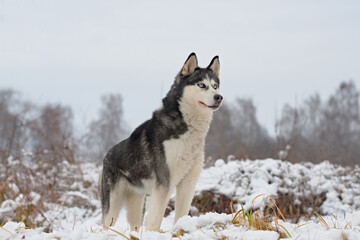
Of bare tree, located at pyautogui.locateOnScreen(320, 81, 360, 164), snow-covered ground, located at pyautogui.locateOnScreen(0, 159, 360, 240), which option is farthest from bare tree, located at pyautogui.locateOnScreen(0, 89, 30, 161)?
bare tree, located at pyautogui.locateOnScreen(320, 81, 360, 164)

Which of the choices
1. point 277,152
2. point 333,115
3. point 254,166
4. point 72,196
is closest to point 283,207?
point 254,166

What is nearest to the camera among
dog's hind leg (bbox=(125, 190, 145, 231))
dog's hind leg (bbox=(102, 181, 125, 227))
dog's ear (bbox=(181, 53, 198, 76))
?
dog's ear (bbox=(181, 53, 198, 76))

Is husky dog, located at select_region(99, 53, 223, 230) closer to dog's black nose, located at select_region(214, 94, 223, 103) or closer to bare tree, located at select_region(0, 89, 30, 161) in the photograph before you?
dog's black nose, located at select_region(214, 94, 223, 103)

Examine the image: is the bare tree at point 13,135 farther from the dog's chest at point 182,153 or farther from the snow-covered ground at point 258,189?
the dog's chest at point 182,153

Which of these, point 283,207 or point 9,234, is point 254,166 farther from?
point 9,234

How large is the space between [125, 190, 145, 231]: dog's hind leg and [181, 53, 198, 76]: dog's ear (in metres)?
1.69

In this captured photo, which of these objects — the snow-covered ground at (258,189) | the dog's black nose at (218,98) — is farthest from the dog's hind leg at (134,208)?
the dog's black nose at (218,98)

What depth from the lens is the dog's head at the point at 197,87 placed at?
399 centimetres

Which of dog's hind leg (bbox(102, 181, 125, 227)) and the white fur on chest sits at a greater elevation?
the white fur on chest

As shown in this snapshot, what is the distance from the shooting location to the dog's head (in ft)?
13.1

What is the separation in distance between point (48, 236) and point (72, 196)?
5.29 meters

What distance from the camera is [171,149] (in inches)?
154

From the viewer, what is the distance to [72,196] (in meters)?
7.67

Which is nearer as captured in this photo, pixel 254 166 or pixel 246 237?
pixel 246 237
